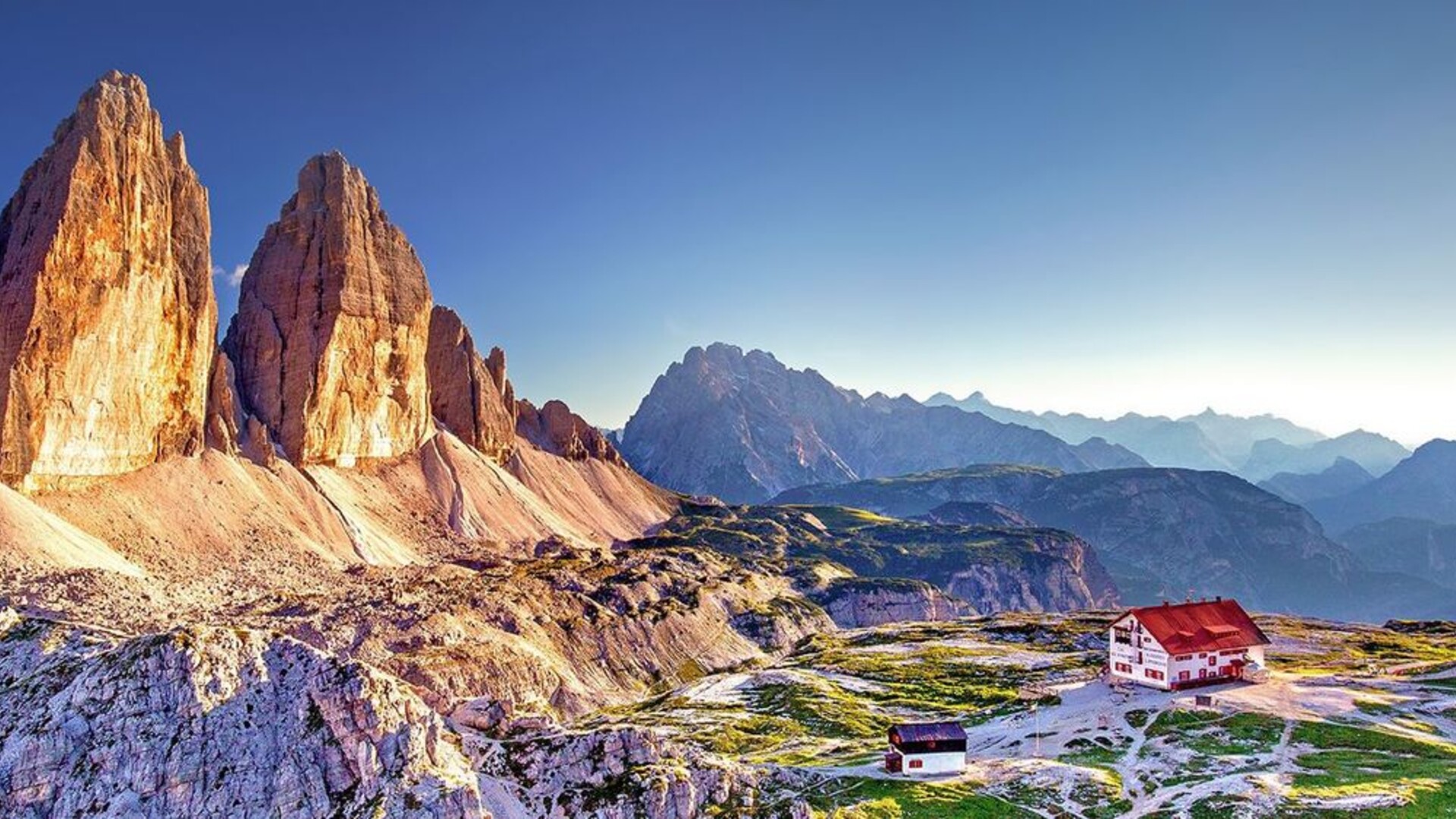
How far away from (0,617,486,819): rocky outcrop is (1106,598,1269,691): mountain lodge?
77.9 metres

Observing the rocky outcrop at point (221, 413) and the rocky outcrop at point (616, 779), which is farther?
the rocky outcrop at point (221, 413)

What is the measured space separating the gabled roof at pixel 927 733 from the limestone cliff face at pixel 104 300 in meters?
135

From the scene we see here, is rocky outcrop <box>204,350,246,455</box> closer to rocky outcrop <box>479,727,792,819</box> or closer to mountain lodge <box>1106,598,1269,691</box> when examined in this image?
rocky outcrop <box>479,727,792,819</box>

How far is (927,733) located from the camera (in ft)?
251

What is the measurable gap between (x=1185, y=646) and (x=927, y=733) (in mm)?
41143

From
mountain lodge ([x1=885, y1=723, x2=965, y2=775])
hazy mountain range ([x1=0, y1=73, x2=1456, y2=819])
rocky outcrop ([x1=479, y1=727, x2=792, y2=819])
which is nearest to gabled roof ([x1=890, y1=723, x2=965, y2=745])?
mountain lodge ([x1=885, y1=723, x2=965, y2=775])

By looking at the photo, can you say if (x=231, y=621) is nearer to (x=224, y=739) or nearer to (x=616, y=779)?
(x=224, y=739)

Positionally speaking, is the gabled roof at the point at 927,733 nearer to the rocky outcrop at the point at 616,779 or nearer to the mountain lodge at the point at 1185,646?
the rocky outcrop at the point at 616,779

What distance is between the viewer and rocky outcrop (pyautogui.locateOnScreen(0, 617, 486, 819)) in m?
50.7

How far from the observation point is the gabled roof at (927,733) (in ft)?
249

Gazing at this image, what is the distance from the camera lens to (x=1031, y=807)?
6706 cm

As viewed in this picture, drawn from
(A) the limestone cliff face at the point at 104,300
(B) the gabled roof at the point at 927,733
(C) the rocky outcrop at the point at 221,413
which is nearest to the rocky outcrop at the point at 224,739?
(B) the gabled roof at the point at 927,733

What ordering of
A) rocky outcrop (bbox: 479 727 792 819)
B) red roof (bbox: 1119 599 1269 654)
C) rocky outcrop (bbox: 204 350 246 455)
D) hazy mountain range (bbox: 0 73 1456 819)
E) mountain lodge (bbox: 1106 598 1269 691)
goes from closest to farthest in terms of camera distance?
hazy mountain range (bbox: 0 73 1456 819)
rocky outcrop (bbox: 479 727 792 819)
mountain lodge (bbox: 1106 598 1269 691)
red roof (bbox: 1119 599 1269 654)
rocky outcrop (bbox: 204 350 246 455)

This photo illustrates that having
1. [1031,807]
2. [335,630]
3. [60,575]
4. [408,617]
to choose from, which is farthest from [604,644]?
[1031,807]
